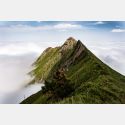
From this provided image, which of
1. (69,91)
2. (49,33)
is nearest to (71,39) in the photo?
(49,33)

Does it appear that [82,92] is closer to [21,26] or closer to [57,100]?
[57,100]

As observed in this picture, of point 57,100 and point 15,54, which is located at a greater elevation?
point 15,54

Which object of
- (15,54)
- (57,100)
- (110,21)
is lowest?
(57,100)

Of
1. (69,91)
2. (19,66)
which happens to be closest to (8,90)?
(19,66)

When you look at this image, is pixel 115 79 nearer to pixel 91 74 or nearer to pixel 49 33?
pixel 91 74

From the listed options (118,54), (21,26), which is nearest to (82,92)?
(118,54)

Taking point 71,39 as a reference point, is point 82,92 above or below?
below
